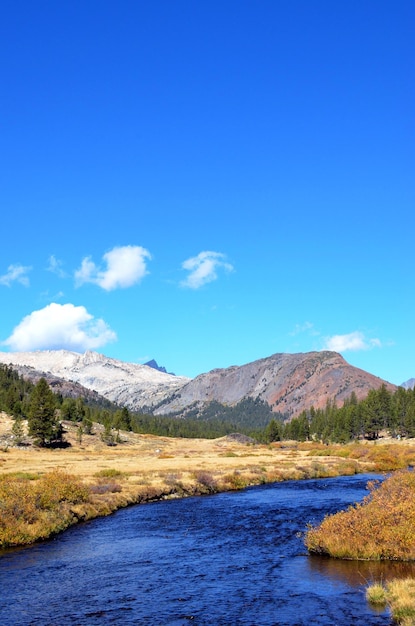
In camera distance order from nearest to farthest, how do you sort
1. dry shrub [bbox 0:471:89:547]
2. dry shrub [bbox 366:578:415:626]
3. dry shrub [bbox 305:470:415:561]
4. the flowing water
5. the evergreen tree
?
1. dry shrub [bbox 366:578:415:626]
2. the flowing water
3. dry shrub [bbox 305:470:415:561]
4. dry shrub [bbox 0:471:89:547]
5. the evergreen tree

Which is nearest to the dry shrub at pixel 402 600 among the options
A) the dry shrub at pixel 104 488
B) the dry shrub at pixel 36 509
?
the dry shrub at pixel 36 509

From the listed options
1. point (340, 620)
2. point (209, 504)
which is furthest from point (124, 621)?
point (209, 504)

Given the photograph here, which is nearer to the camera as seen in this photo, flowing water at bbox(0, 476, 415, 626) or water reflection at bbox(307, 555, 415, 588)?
flowing water at bbox(0, 476, 415, 626)

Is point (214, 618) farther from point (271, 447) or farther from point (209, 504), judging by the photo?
point (271, 447)

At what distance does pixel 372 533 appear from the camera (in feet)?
88.7

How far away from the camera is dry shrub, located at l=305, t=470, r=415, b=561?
2628 centimetres

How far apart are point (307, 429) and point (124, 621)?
178 m

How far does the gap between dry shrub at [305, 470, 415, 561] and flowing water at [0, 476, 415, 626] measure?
767 mm

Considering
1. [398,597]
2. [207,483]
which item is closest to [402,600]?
[398,597]

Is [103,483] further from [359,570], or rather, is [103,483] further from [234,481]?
[359,570]

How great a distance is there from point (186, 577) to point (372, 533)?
32.9ft

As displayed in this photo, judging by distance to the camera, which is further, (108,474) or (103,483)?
(108,474)

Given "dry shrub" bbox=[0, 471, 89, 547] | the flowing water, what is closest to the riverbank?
"dry shrub" bbox=[0, 471, 89, 547]

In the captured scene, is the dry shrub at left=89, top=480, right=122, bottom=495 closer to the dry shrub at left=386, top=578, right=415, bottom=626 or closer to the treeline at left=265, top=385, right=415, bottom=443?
the dry shrub at left=386, top=578, right=415, bottom=626
